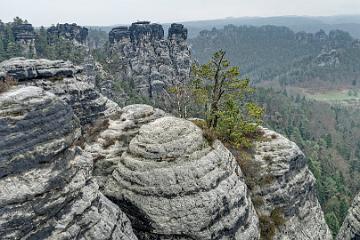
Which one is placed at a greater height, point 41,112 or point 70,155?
point 41,112

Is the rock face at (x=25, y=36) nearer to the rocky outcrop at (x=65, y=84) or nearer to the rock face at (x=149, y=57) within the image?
the rock face at (x=149, y=57)

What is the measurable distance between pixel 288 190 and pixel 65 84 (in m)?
32.5

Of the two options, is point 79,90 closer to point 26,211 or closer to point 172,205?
point 172,205

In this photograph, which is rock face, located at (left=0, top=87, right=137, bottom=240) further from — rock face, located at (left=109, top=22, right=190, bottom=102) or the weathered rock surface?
rock face, located at (left=109, top=22, right=190, bottom=102)

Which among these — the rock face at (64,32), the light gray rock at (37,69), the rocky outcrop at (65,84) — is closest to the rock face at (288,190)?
the rocky outcrop at (65,84)

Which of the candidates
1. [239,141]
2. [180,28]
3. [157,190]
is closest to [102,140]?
[157,190]

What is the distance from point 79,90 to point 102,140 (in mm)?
20040

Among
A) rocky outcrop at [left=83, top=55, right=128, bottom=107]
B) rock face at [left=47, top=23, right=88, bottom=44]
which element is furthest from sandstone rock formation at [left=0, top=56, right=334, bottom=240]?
rock face at [left=47, top=23, right=88, bottom=44]

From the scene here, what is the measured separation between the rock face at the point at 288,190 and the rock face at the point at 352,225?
2822mm

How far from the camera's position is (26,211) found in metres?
Result: 19.6

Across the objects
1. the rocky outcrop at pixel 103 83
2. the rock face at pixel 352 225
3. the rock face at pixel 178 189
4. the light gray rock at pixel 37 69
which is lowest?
the rocky outcrop at pixel 103 83

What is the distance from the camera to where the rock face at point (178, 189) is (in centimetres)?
2744

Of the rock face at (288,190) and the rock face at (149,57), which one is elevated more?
the rock face at (288,190)

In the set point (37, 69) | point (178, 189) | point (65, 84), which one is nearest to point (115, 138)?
point (178, 189)
